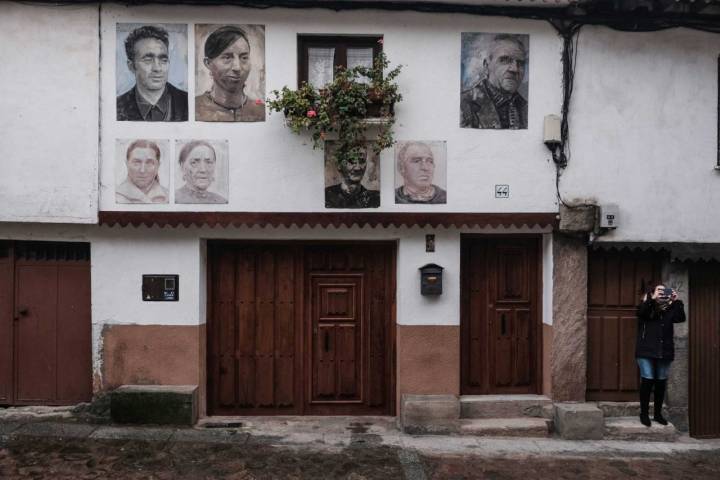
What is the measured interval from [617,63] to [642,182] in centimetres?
158

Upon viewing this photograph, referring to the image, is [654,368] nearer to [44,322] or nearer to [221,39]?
[221,39]

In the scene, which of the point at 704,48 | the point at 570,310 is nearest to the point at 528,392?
the point at 570,310

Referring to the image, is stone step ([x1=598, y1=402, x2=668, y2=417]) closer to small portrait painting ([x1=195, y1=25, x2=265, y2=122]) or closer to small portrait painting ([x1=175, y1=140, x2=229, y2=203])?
small portrait painting ([x1=175, y1=140, x2=229, y2=203])

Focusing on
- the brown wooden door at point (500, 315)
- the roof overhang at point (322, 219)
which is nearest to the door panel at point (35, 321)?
the roof overhang at point (322, 219)

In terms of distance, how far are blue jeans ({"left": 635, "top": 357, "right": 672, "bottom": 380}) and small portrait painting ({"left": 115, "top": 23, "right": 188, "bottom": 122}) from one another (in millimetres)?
6594

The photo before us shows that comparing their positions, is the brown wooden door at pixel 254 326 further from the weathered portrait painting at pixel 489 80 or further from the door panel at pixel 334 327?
the weathered portrait painting at pixel 489 80

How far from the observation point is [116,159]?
23.9 ft

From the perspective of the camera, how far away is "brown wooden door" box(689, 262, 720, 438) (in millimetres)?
7906

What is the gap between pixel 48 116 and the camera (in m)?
7.24

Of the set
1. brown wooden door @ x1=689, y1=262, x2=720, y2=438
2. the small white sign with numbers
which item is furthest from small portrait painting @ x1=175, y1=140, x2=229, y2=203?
brown wooden door @ x1=689, y1=262, x2=720, y2=438

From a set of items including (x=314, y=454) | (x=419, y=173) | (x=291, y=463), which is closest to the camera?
(x=291, y=463)

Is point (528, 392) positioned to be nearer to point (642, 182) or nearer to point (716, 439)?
point (716, 439)

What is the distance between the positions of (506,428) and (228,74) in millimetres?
5681

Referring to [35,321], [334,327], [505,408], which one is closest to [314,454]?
[334,327]
